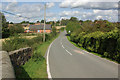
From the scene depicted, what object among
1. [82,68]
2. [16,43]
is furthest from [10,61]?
[16,43]

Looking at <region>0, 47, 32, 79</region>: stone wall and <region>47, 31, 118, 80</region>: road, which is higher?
<region>0, 47, 32, 79</region>: stone wall

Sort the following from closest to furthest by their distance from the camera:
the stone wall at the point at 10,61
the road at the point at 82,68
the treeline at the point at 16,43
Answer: the stone wall at the point at 10,61
the road at the point at 82,68
the treeline at the point at 16,43

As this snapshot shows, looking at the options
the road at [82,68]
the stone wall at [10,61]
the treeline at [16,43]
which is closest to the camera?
the stone wall at [10,61]

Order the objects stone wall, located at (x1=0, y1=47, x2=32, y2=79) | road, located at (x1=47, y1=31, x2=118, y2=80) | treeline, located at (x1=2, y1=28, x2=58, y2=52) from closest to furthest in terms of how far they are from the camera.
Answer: stone wall, located at (x1=0, y1=47, x2=32, y2=79)
road, located at (x1=47, y1=31, x2=118, y2=80)
treeline, located at (x1=2, y1=28, x2=58, y2=52)

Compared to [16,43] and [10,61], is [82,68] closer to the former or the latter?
[10,61]

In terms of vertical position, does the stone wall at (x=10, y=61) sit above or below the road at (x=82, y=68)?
above

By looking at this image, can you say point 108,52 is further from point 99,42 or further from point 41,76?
point 41,76

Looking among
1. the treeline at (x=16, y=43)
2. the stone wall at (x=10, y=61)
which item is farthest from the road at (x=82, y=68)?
the treeline at (x=16, y=43)

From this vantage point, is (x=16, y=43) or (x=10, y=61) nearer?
(x=10, y=61)

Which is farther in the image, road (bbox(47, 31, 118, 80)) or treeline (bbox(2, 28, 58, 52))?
treeline (bbox(2, 28, 58, 52))

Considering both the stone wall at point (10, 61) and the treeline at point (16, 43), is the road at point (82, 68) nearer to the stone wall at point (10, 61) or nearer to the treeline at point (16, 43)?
the stone wall at point (10, 61)

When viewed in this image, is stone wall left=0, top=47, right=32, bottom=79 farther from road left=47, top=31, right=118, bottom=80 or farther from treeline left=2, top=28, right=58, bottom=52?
road left=47, top=31, right=118, bottom=80

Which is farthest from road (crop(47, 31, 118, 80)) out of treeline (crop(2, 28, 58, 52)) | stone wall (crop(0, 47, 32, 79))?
treeline (crop(2, 28, 58, 52))

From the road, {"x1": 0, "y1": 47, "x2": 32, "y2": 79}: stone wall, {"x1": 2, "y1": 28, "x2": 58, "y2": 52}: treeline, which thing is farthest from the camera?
{"x1": 2, "y1": 28, "x2": 58, "y2": 52}: treeline
